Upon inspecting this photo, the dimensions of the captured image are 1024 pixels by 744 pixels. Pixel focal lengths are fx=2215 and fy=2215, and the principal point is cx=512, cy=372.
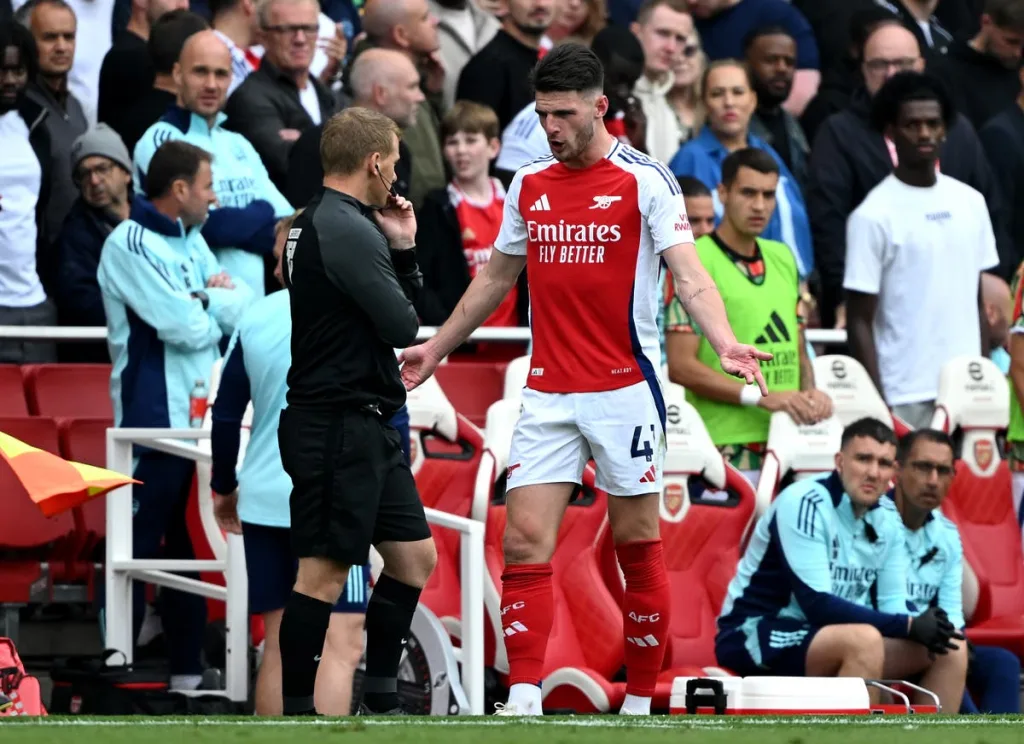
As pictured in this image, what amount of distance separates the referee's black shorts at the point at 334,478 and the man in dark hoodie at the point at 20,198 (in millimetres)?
3847

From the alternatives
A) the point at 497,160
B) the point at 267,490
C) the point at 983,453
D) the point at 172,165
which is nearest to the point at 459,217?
the point at 497,160

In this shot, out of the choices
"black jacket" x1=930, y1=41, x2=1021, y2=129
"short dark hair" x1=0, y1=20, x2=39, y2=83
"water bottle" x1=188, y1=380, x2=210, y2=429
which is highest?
"black jacket" x1=930, y1=41, x2=1021, y2=129

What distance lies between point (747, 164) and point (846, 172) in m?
2.01

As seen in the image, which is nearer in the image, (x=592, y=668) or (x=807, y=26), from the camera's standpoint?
(x=592, y=668)

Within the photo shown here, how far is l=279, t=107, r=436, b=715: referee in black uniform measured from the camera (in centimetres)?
699

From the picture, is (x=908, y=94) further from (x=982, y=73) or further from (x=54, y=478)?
(x=54, y=478)

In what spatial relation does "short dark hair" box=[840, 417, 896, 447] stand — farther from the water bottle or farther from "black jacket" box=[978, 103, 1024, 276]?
"black jacket" box=[978, 103, 1024, 276]

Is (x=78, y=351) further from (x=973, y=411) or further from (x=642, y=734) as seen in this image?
(x=642, y=734)

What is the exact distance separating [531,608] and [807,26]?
756cm

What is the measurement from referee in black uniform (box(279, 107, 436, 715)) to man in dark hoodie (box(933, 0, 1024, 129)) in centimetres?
731

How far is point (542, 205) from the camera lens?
744 centimetres

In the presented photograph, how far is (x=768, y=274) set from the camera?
10266 millimetres

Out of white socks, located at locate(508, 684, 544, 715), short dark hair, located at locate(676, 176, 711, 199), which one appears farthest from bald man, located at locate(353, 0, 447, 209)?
white socks, located at locate(508, 684, 544, 715)

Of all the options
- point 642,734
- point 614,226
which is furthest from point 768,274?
point 642,734
